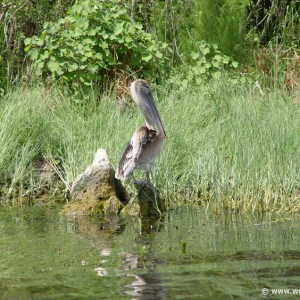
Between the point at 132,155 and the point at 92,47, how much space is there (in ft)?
12.6

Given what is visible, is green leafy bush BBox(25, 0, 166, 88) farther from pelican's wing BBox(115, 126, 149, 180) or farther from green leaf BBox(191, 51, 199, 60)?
pelican's wing BBox(115, 126, 149, 180)

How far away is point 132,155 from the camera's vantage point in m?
6.96

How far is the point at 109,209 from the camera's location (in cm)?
739

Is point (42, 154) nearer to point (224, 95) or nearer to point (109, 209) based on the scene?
point (109, 209)

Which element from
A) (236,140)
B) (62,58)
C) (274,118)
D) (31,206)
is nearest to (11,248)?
(31,206)

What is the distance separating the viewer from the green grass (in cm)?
732

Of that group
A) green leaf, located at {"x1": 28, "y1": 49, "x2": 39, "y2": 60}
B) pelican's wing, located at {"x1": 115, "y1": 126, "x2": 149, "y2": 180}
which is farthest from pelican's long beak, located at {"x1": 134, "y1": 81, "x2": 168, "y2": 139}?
green leaf, located at {"x1": 28, "y1": 49, "x2": 39, "y2": 60}

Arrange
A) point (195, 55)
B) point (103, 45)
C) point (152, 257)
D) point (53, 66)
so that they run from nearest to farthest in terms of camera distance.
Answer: point (152, 257)
point (53, 66)
point (103, 45)
point (195, 55)

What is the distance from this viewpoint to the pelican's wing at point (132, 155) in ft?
22.5

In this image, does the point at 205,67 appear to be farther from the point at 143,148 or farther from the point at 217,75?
the point at 143,148

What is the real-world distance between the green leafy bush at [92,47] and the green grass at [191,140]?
0.48 metres

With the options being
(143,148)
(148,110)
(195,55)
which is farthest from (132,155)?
(195,55)

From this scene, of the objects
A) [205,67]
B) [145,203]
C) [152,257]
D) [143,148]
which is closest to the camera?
[152,257]

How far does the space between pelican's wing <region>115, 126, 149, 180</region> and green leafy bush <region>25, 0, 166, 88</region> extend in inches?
118
